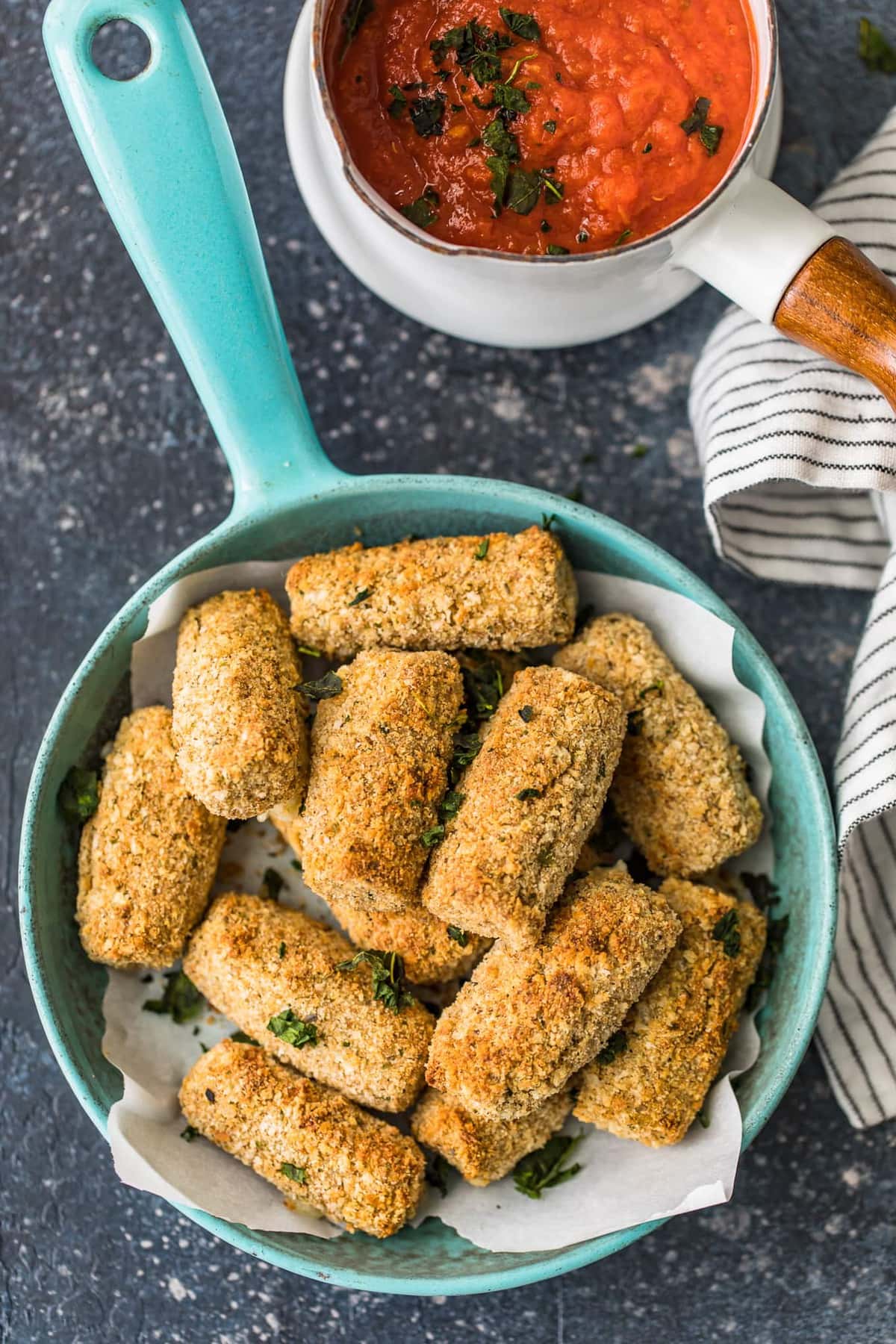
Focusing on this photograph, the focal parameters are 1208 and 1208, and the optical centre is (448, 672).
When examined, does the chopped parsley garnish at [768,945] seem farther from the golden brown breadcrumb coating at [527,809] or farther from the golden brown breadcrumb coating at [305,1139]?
the golden brown breadcrumb coating at [305,1139]

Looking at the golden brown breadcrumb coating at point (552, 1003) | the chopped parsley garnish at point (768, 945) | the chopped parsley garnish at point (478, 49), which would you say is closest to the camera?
the chopped parsley garnish at point (478, 49)

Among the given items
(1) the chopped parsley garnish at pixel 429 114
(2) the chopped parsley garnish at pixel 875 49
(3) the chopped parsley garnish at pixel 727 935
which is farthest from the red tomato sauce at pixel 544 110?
(3) the chopped parsley garnish at pixel 727 935

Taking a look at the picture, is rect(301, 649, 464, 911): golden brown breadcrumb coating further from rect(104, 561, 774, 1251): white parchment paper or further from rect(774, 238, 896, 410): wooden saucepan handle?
rect(774, 238, 896, 410): wooden saucepan handle

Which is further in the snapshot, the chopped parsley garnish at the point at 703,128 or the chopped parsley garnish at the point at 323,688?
the chopped parsley garnish at the point at 323,688

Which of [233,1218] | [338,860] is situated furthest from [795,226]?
[233,1218]

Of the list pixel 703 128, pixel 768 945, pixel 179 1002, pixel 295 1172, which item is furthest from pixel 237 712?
pixel 703 128

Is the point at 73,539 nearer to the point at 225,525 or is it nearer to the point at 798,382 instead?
the point at 225,525

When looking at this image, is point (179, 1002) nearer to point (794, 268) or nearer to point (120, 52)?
point (794, 268)
